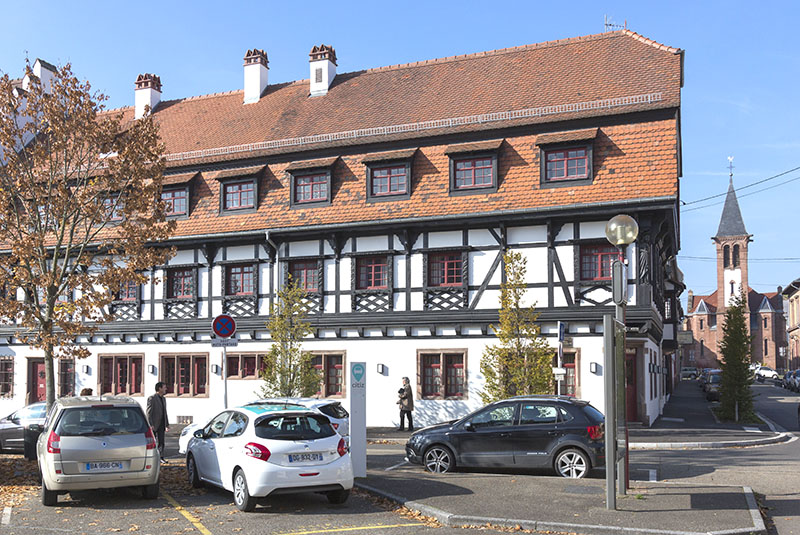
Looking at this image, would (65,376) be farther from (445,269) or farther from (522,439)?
(522,439)

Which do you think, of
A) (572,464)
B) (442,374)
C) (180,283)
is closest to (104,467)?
(572,464)

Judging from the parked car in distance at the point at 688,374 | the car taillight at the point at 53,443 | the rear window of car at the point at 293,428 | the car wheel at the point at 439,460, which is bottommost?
the parked car in distance at the point at 688,374

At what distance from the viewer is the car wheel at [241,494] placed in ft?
36.3

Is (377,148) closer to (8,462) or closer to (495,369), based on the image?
(495,369)

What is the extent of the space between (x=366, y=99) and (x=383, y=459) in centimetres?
1586

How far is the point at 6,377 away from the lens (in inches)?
1259

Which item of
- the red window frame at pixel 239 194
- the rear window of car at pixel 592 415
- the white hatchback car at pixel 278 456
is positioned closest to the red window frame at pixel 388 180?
the red window frame at pixel 239 194

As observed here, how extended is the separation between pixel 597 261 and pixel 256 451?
14.7 metres

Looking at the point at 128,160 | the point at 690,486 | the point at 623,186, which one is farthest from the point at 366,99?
the point at 690,486

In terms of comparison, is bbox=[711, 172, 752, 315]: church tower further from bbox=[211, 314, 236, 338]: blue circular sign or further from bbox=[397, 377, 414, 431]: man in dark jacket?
bbox=[211, 314, 236, 338]: blue circular sign

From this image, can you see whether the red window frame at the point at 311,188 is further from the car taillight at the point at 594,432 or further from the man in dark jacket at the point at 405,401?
the car taillight at the point at 594,432

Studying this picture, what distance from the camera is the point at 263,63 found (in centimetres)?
3356

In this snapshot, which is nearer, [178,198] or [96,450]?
[96,450]

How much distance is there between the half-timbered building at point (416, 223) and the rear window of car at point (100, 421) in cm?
1356
